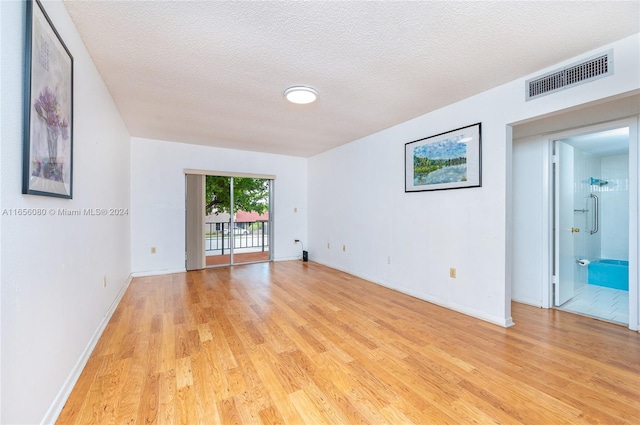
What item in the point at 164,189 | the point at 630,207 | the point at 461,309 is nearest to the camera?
the point at 630,207

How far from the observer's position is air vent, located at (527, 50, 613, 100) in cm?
203

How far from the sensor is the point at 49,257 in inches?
57.1

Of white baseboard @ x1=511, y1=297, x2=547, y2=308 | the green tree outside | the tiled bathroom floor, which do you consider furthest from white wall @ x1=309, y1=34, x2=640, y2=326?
the green tree outside

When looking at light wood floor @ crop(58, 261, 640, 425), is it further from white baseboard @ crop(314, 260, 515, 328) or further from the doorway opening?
the doorway opening

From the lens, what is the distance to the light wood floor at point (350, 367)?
4.97ft

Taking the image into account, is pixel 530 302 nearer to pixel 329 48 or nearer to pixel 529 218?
pixel 529 218

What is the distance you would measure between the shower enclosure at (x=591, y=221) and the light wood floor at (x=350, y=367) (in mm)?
624

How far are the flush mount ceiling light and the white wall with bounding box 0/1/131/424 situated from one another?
1.65m

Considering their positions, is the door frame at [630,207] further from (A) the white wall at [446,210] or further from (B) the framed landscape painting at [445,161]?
(B) the framed landscape painting at [445,161]

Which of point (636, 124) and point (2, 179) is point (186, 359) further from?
point (636, 124)

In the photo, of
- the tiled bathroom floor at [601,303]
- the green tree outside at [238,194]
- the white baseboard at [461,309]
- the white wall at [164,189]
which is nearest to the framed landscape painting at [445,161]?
the white baseboard at [461,309]

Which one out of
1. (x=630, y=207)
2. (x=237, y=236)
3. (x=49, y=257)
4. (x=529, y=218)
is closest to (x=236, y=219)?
(x=237, y=236)

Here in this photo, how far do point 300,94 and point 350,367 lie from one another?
8.27ft

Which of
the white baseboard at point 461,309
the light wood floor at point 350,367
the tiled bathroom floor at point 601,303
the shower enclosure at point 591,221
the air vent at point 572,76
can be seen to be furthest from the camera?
the shower enclosure at point 591,221
